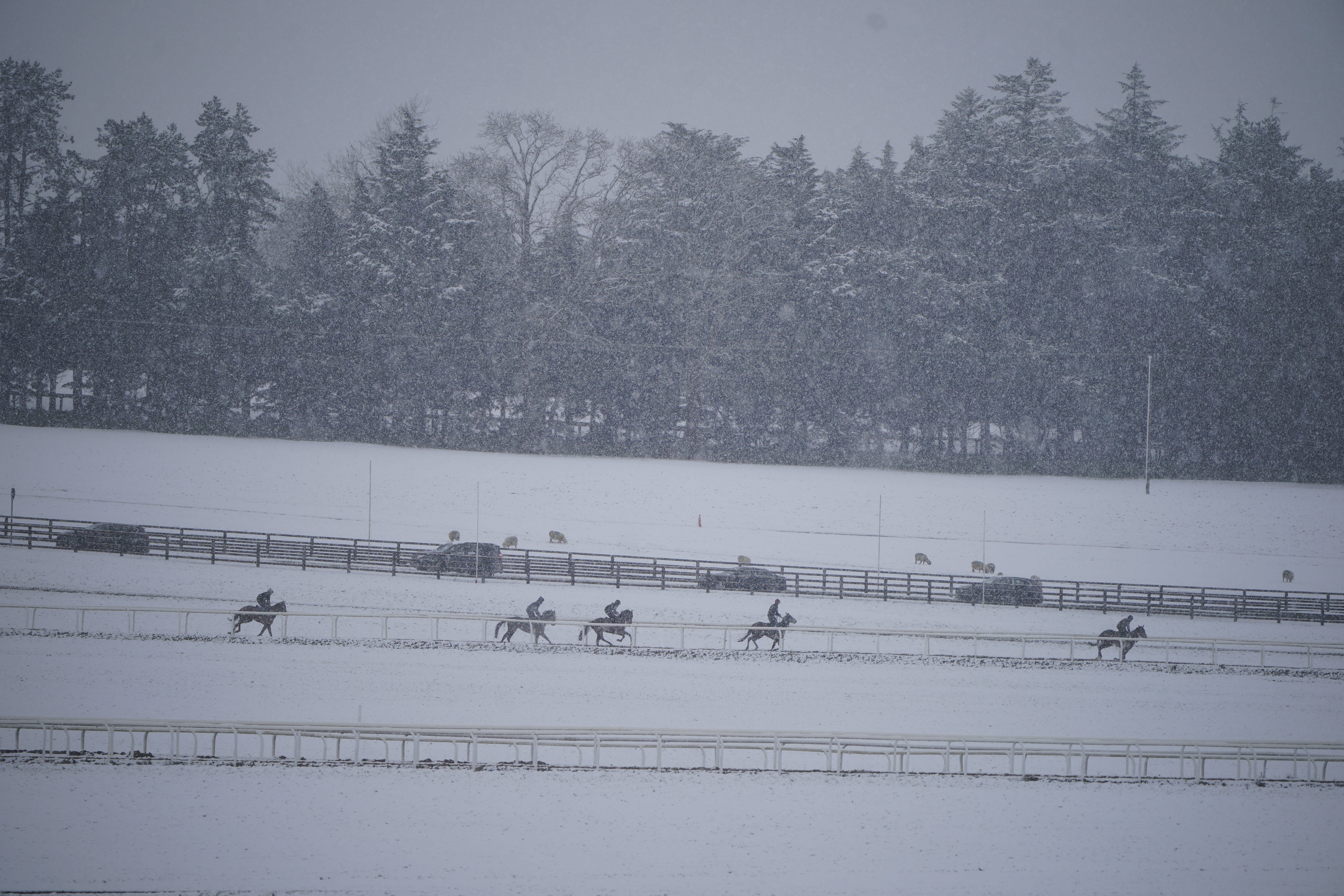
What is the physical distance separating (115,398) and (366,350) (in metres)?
12.9

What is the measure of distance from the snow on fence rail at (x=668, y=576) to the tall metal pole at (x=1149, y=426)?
43.7 feet

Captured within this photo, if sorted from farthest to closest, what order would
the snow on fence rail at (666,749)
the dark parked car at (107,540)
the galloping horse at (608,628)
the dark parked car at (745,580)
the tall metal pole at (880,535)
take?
the tall metal pole at (880,535), the dark parked car at (107,540), the dark parked car at (745,580), the galloping horse at (608,628), the snow on fence rail at (666,749)

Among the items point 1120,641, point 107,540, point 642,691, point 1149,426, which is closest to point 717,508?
point 1149,426

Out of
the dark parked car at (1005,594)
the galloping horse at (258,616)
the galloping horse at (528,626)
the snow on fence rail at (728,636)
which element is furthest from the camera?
the dark parked car at (1005,594)

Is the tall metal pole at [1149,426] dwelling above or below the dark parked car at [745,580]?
above

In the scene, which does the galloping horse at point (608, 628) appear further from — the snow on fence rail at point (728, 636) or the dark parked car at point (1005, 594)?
the dark parked car at point (1005, 594)

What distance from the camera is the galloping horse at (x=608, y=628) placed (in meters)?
21.1

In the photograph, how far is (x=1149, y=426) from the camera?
137 feet

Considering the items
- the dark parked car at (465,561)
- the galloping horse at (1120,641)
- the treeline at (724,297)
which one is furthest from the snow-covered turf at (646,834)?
the treeline at (724,297)

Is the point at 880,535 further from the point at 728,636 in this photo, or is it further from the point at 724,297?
the point at 724,297

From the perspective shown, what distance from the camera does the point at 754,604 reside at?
26.2m

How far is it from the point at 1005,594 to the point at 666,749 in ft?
50.0

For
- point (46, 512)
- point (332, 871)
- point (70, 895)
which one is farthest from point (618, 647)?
point (46, 512)

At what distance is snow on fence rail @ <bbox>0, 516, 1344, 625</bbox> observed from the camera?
2688 cm
